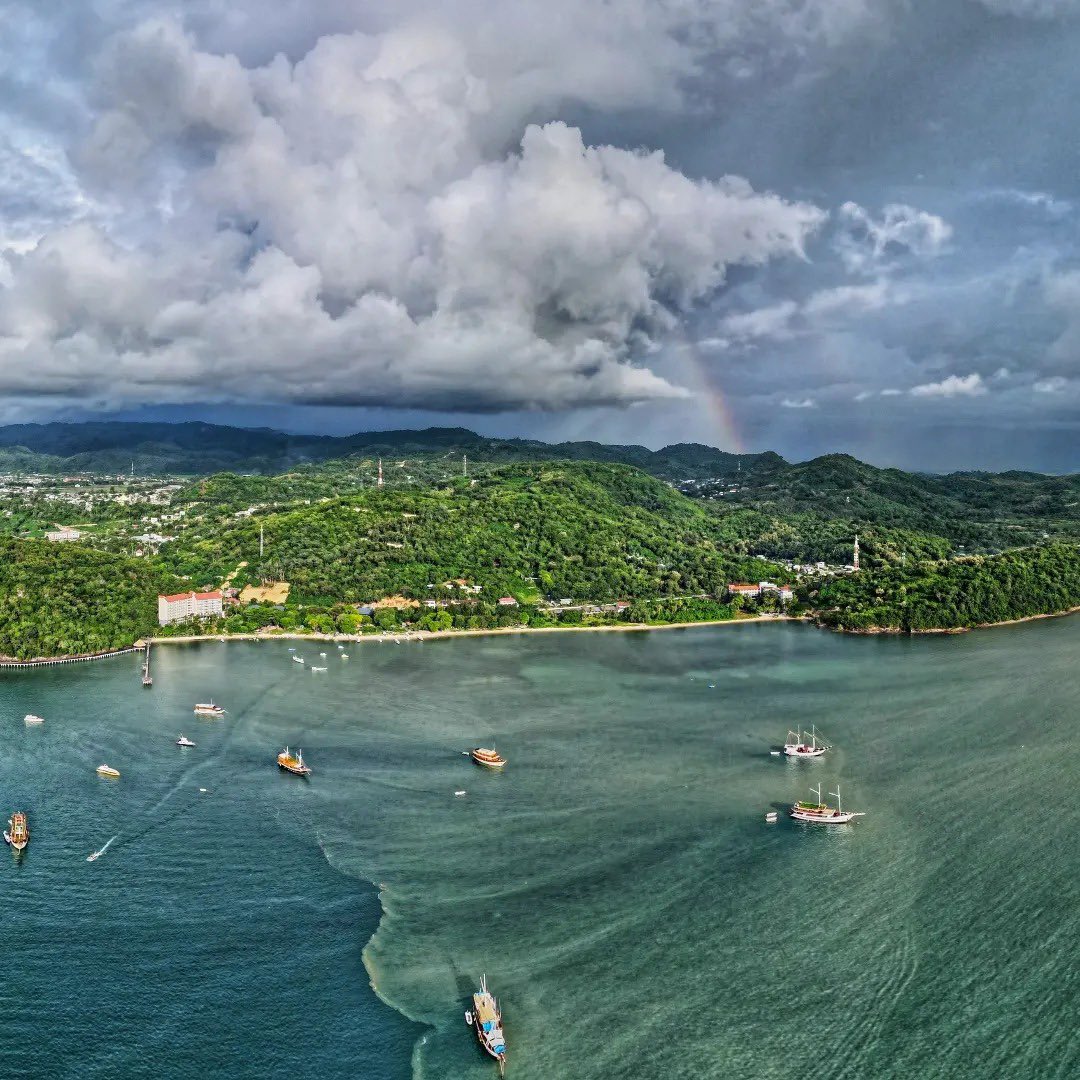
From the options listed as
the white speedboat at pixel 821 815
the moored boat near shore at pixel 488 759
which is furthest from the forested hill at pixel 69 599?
the white speedboat at pixel 821 815

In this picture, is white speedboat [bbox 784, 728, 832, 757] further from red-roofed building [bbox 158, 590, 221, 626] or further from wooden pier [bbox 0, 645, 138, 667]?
red-roofed building [bbox 158, 590, 221, 626]

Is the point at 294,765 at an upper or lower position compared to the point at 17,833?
upper

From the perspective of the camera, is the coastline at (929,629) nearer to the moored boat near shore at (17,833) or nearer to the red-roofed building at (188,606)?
the red-roofed building at (188,606)

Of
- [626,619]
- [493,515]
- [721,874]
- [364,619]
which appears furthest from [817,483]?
[721,874]

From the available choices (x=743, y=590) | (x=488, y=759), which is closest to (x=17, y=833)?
(x=488, y=759)

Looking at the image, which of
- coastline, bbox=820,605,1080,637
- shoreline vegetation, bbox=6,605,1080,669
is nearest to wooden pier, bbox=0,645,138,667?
shoreline vegetation, bbox=6,605,1080,669

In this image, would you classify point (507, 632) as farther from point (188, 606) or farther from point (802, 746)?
point (802, 746)

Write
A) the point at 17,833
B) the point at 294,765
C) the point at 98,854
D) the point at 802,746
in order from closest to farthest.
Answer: the point at 98,854 → the point at 17,833 → the point at 294,765 → the point at 802,746
